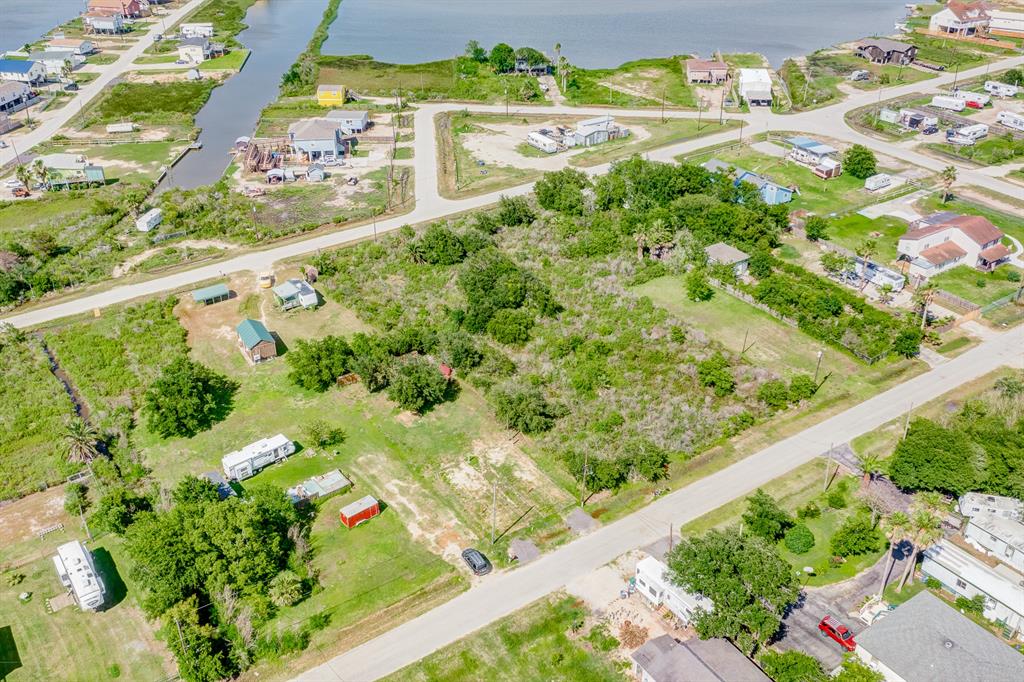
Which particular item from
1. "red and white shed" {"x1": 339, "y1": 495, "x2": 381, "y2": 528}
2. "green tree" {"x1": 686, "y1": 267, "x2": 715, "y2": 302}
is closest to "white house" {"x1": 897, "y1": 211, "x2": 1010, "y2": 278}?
"green tree" {"x1": 686, "y1": 267, "x2": 715, "y2": 302}

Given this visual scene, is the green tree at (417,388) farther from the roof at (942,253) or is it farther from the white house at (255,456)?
the roof at (942,253)

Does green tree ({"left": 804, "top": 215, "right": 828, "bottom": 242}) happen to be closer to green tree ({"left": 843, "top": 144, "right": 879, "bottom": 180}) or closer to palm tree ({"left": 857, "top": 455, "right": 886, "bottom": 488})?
green tree ({"left": 843, "top": 144, "right": 879, "bottom": 180})

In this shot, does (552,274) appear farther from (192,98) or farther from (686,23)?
(686,23)

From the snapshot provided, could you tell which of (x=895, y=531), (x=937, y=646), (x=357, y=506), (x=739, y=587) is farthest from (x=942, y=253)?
(x=357, y=506)

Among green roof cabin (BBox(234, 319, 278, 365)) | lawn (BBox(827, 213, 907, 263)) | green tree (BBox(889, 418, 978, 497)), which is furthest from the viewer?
lawn (BBox(827, 213, 907, 263))

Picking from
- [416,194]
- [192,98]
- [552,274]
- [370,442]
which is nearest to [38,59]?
[192,98]

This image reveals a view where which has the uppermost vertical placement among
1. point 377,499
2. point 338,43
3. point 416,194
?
point 338,43

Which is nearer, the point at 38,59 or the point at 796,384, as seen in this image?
the point at 796,384

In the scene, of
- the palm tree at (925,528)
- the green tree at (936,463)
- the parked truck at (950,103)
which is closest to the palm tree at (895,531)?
the palm tree at (925,528)
